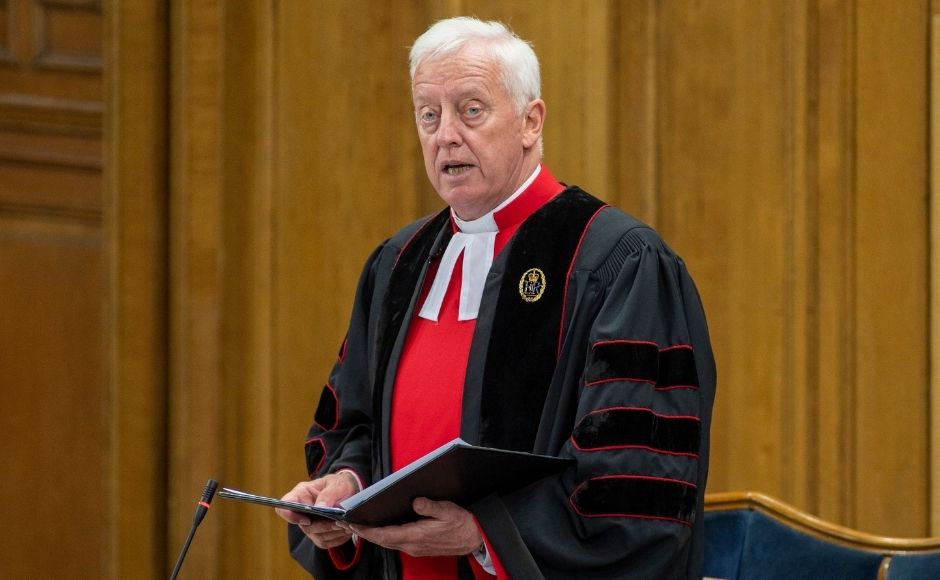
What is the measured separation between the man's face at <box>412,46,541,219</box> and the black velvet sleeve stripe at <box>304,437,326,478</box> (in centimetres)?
68

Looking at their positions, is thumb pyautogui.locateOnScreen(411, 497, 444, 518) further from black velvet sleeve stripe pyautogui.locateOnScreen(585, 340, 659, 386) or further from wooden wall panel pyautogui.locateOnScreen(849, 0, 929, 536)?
wooden wall panel pyautogui.locateOnScreen(849, 0, 929, 536)

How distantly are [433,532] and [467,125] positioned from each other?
0.89 metres

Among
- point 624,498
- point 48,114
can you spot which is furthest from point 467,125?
point 48,114

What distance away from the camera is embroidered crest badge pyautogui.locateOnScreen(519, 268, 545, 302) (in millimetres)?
2826

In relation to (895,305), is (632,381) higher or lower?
lower

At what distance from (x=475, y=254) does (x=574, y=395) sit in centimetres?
45

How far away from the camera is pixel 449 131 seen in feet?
9.29

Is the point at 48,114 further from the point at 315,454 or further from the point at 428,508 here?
the point at 428,508

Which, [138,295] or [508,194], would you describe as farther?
[138,295]

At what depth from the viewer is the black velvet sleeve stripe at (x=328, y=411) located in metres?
3.14

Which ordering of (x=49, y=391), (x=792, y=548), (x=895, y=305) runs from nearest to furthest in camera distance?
(x=792, y=548) → (x=895, y=305) → (x=49, y=391)

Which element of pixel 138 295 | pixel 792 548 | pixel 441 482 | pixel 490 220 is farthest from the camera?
pixel 138 295

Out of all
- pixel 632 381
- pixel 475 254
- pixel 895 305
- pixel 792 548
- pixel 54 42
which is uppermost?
pixel 54 42

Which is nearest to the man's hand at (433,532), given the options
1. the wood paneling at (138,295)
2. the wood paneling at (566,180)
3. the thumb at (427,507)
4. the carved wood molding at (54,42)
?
the thumb at (427,507)
